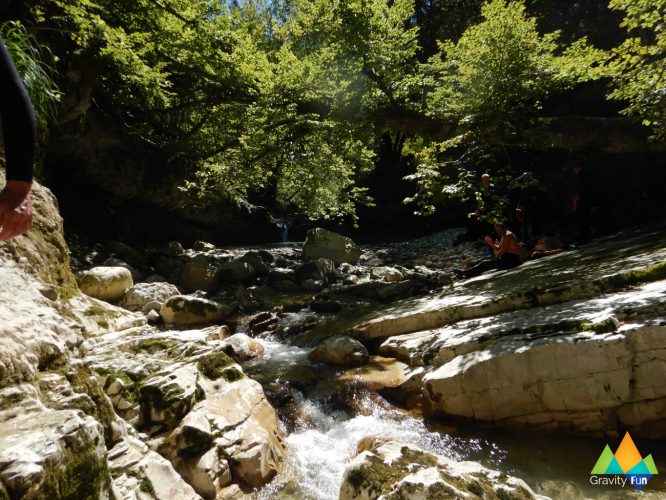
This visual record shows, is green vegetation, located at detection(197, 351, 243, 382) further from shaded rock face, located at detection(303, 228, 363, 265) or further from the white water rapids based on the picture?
shaded rock face, located at detection(303, 228, 363, 265)

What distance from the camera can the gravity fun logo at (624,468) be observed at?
3.37m

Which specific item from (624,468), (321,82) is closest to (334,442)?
Result: (624,468)

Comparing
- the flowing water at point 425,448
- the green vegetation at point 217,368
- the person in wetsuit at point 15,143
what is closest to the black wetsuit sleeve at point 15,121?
the person in wetsuit at point 15,143

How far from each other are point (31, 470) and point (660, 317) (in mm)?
5513

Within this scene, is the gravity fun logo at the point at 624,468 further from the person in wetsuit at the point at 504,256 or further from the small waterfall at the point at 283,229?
the small waterfall at the point at 283,229

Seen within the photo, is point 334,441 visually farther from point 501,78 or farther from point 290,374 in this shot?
point 501,78

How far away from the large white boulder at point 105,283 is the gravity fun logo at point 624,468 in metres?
9.51

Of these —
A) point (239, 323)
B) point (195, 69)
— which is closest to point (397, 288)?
point (239, 323)

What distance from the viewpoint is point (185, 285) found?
1195 cm

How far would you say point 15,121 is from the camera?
50.1 inches

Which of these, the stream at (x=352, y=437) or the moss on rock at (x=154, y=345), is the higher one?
the moss on rock at (x=154, y=345)

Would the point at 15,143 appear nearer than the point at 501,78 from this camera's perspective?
Yes

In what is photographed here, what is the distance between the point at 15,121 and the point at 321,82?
35.9 ft

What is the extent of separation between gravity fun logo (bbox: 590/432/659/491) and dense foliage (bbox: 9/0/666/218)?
205 inches
